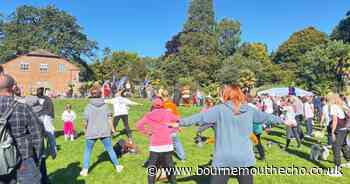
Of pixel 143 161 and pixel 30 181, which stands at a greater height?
pixel 30 181

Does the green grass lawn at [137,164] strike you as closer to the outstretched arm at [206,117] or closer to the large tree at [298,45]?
the outstretched arm at [206,117]

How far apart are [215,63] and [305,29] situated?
24.7 metres

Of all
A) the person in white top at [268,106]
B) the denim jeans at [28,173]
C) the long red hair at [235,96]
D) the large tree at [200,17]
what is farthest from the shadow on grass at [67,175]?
the large tree at [200,17]

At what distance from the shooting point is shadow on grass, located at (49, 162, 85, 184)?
24.6ft

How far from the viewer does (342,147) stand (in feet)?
28.2

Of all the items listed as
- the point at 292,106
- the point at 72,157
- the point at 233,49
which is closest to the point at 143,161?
the point at 72,157

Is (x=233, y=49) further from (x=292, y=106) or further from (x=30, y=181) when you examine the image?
(x=30, y=181)

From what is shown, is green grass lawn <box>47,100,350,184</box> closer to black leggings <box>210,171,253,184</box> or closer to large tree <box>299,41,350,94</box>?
black leggings <box>210,171,253,184</box>

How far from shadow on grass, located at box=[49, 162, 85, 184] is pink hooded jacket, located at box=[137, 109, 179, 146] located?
88.4 inches

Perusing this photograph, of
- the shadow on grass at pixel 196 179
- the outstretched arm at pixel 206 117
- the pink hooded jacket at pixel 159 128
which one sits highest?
the outstretched arm at pixel 206 117

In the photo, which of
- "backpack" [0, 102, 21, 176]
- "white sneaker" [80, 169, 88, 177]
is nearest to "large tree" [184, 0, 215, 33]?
"white sneaker" [80, 169, 88, 177]

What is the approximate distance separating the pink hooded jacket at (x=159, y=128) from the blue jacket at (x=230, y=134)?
1.63 m

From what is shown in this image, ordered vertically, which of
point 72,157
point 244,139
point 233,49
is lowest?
point 72,157

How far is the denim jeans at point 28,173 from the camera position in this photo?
12.6ft
